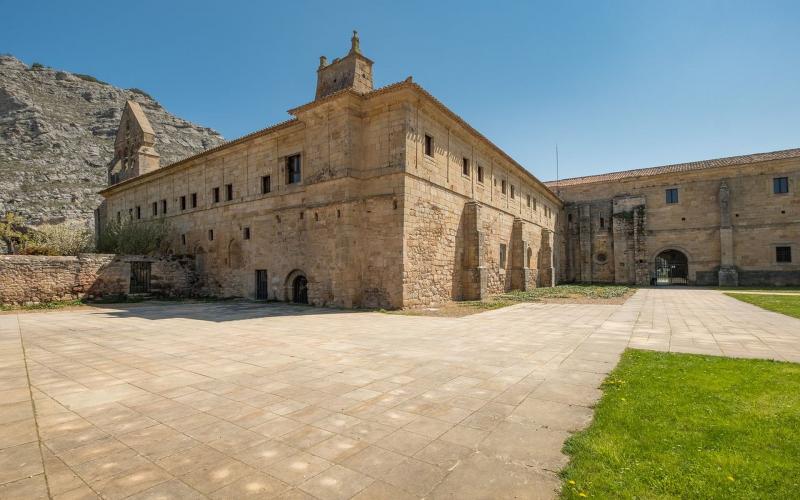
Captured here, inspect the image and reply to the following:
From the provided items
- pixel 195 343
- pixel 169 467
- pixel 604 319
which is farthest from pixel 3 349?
pixel 604 319

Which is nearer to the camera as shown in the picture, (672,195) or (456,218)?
(456,218)

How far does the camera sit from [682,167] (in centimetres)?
3244

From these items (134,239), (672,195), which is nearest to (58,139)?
Answer: (134,239)

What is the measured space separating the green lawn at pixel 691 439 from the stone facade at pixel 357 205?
10.7 meters

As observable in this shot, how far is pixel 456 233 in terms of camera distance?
711 inches

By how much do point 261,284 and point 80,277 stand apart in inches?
338

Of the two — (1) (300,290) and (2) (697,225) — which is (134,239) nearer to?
(1) (300,290)

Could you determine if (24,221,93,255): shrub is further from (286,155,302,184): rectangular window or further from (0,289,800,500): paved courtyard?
(0,289,800,500): paved courtyard

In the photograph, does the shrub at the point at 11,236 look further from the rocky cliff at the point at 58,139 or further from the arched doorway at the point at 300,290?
the rocky cliff at the point at 58,139

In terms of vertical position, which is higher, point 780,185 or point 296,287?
point 780,185

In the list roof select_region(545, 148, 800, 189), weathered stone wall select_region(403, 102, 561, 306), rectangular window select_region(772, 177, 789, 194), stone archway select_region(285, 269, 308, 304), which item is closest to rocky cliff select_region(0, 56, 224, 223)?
stone archway select_region(285, 269, 308, 304)

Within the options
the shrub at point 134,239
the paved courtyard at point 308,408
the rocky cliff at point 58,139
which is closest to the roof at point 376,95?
the shrub at point 134,239

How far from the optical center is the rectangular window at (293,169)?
18.5 meters

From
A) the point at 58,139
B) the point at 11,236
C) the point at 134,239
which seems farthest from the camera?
the point at 58,139
